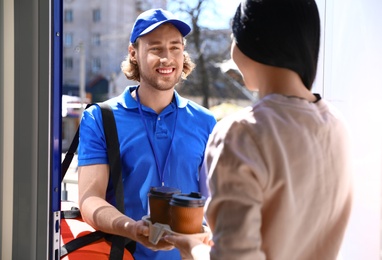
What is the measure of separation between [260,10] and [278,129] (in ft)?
0.77

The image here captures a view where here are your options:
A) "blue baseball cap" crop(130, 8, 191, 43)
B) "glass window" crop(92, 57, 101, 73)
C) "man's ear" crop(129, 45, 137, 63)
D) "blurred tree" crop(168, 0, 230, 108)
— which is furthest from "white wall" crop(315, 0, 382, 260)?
"glass window" crop(92, 57, 101, 73)

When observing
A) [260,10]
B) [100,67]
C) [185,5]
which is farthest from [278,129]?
[100,67]

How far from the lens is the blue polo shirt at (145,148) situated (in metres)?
1.80

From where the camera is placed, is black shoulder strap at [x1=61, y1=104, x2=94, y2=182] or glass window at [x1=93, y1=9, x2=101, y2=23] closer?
black shoulder strap at [x1=61, y1=104, x2=94, y2=182]

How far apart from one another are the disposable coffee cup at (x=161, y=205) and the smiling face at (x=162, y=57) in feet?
2.23

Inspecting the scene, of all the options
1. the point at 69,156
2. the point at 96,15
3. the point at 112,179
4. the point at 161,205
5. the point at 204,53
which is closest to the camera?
the point at 161,205

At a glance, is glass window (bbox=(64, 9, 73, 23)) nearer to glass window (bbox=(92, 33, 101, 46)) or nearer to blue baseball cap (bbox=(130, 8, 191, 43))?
glass window (bbox=(92, 33, 101, 46))

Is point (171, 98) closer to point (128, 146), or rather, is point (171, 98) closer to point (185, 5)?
point (128, 146)

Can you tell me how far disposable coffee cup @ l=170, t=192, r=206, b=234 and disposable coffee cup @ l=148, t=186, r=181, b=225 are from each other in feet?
0.25

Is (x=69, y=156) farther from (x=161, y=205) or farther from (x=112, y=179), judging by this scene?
(x=161, y=205)

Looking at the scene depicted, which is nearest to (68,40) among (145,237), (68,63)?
(68,63)

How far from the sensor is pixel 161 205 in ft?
4.32

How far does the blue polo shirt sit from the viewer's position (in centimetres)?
180

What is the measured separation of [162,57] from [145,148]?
35cm
